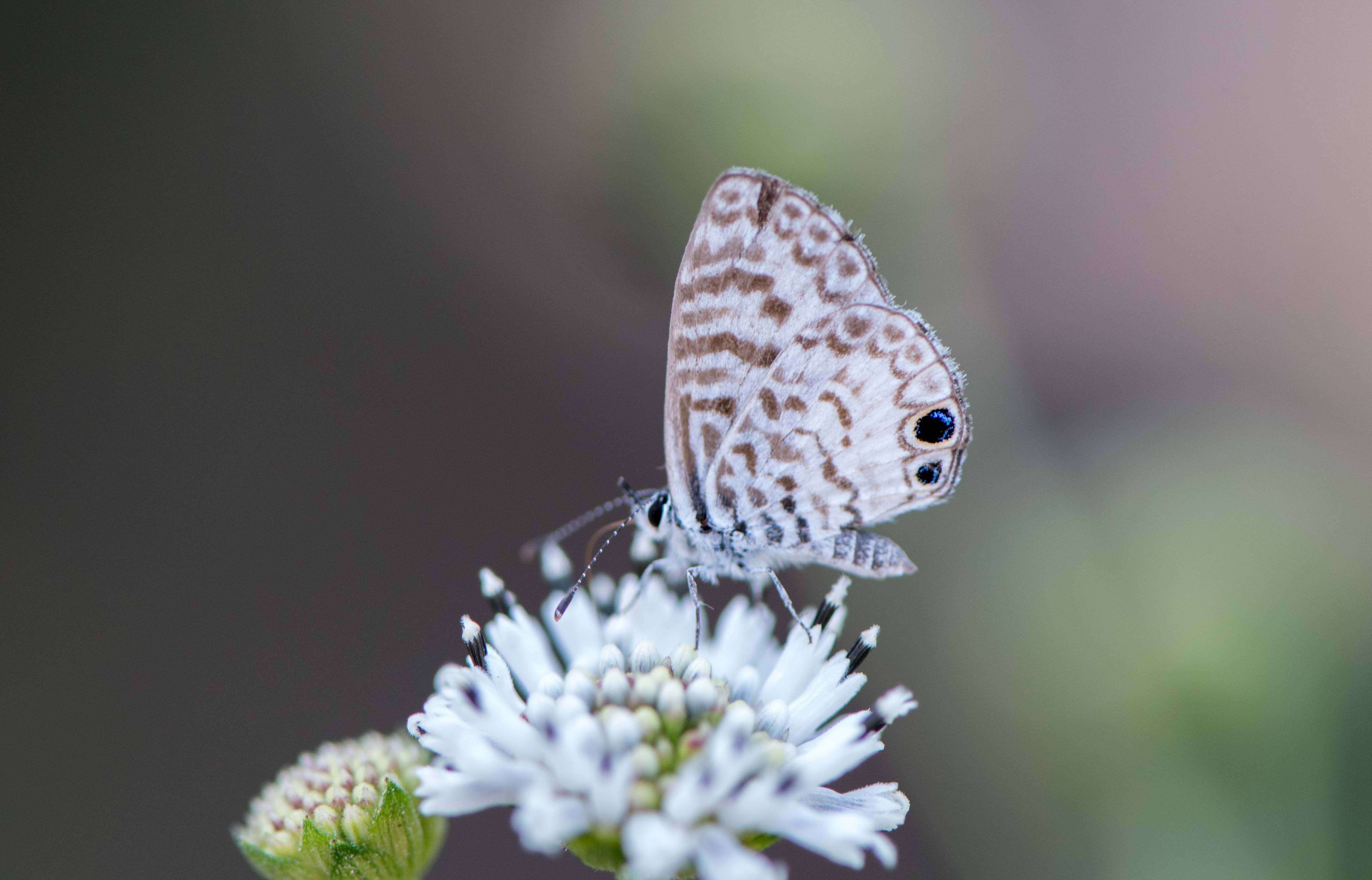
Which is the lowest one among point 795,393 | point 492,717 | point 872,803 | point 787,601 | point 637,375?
point 872,803

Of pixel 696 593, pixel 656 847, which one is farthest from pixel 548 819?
pixel 696 593

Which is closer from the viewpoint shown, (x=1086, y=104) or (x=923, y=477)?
(x=923, y=477)

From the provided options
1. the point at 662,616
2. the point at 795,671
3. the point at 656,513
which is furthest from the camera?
the point at 656,513

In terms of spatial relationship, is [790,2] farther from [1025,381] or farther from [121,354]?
[121,354]

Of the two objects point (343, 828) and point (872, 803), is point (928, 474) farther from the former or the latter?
point (343, 828)

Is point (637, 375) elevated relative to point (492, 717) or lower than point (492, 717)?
elevated

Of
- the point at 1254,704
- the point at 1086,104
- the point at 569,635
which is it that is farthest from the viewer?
the point at 1086,104

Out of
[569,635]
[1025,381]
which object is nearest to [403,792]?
[569,635]
